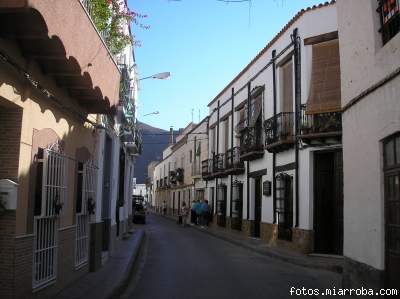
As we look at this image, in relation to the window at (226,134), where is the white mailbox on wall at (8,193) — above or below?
below

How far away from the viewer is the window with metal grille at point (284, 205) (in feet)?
59.0

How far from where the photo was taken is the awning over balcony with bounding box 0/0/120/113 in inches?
219

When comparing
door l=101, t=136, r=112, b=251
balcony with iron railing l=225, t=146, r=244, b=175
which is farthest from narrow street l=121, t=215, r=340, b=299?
balcony with iron railing l=225, t=146, r=244, b=175

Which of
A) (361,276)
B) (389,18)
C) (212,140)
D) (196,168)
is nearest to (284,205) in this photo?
(361,276)

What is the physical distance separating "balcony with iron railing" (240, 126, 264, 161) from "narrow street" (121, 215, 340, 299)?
4.83 meters

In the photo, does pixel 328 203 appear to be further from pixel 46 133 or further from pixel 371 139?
pixel 46 133

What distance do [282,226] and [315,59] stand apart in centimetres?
590

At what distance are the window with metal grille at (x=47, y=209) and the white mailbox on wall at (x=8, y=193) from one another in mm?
926

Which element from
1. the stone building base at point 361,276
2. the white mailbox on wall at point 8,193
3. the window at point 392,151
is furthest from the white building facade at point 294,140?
the white mailbox on wall at point 8,193

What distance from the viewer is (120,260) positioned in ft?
44.5

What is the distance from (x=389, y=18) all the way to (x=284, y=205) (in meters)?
11.3

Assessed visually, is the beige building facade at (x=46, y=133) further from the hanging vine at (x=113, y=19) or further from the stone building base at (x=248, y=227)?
the stone building base at (x=248, y=227)

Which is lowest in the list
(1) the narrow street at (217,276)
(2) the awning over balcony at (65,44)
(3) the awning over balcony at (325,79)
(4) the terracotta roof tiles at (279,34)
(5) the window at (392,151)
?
(1) the narrow street at (217,276)

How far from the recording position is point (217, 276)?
12023mm
